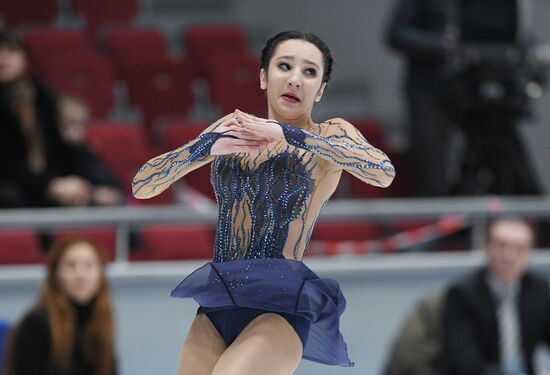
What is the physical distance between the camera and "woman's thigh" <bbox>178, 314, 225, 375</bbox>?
332 centimetres

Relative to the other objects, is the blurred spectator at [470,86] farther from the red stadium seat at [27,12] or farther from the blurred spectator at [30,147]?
the red stadium seat at [27,12]

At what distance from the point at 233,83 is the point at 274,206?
4894mm

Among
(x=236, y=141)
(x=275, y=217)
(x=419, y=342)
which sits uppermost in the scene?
(x=236, y=141)

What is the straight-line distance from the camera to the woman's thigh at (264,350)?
318 centimetres

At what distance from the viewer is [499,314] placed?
5895 mm

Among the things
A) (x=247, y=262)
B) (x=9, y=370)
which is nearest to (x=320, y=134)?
(x=247, y=262)

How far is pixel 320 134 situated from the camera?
3443 mm

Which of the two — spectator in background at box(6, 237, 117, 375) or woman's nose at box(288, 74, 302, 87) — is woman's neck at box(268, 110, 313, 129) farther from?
spectator in background at box(6, 237, 117, 375)

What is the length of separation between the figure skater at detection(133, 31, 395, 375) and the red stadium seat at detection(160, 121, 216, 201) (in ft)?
12.5

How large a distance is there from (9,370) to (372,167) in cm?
275

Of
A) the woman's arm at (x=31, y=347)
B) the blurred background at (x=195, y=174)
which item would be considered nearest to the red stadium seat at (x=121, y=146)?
the blurred background at (x=195, y=174)

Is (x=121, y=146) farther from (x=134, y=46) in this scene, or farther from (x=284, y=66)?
(x=284, y=66)

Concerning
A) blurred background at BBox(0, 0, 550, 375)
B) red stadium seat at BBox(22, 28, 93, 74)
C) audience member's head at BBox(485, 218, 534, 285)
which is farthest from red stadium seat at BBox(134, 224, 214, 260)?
red stadium seat at BBox(22, 28, 93, 74)

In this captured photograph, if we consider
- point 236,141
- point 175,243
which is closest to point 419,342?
point 175,243
